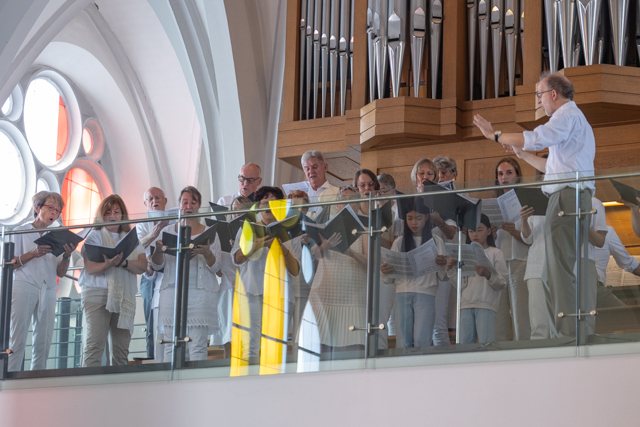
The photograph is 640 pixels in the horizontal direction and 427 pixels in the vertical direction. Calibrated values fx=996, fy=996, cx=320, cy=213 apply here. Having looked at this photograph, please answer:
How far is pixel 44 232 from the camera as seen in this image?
20.9 feet

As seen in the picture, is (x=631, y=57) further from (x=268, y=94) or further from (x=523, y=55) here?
(x=268, y=94)

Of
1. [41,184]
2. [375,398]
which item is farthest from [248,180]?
[41,184]

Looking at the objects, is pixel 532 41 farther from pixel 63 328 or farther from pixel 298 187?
pixel 63 328

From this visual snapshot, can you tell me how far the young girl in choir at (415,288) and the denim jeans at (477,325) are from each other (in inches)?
6.9

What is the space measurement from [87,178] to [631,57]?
342 inches

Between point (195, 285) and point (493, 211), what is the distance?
1843mm

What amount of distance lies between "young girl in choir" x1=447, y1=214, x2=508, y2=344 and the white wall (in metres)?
0.14

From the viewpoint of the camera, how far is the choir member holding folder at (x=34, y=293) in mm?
6242

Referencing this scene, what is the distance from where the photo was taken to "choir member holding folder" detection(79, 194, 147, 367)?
609cm

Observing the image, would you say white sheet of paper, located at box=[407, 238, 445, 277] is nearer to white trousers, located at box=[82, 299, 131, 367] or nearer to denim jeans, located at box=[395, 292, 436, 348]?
denim jeans, located at box=[395, 292, 436, 348]

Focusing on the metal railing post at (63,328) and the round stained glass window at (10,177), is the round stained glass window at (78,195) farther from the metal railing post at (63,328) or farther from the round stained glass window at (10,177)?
the metal railing post at (63,328)

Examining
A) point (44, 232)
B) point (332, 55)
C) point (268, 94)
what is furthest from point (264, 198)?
point (268, 94)

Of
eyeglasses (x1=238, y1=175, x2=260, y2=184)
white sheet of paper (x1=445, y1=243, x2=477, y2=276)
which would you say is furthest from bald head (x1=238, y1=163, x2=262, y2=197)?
white sheet of paper (x1=445, y1=243, x2=477, y2=276)

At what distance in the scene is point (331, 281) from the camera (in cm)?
567
